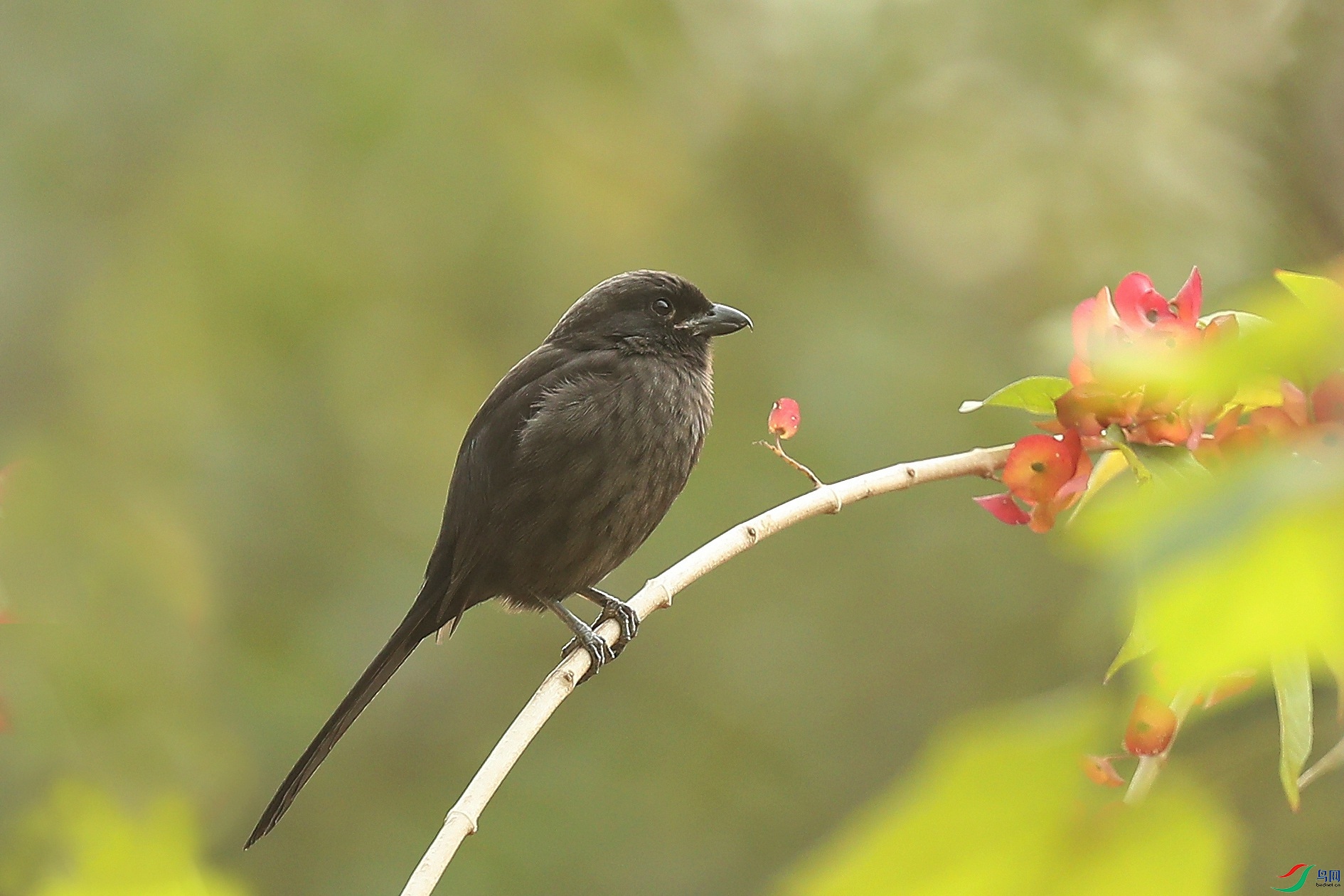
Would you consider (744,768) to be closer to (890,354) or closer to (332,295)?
(890,354)

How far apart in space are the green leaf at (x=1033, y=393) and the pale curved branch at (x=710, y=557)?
0.13 meters

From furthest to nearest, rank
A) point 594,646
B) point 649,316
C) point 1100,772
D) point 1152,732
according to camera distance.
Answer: point 649,316 < point 594,646 < point 1152,732 < point 1100,772

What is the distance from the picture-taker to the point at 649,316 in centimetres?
387

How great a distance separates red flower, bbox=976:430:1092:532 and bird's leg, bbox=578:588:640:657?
1.59 metres

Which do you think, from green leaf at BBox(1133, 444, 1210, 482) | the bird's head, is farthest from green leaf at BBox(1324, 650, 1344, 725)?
the bird's head

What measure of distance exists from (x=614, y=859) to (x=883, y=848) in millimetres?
7075

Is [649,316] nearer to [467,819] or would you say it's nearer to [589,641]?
[589,641]

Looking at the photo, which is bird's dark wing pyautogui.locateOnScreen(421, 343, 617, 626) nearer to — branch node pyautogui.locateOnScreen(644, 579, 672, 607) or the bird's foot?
the bird's foot

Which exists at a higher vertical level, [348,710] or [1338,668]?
[1338,668]

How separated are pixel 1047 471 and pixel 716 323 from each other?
216 cm

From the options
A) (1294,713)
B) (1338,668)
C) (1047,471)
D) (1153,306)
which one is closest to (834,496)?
(1047,471)

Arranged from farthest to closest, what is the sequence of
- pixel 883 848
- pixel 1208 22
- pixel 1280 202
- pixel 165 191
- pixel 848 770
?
pixel 848 770 < pixel 165 191 < pixel 1208 22 < pixel 1280 202 < pixel 883 848

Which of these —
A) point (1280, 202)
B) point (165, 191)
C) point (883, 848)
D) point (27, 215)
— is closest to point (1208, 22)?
point (1280, 202)

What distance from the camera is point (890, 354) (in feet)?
22.7
